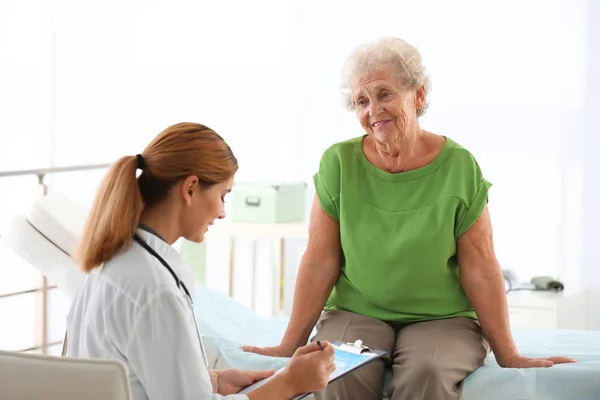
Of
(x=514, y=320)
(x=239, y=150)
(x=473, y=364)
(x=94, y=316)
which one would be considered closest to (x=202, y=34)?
(x=239, y=150)

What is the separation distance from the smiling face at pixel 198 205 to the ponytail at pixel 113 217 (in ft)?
0.27

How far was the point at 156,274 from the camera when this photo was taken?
1.59 meters

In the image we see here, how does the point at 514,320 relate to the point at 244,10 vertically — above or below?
below

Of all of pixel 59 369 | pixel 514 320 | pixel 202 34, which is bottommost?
pixel 514 320

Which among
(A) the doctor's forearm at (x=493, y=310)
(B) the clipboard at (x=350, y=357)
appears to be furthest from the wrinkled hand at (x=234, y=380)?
(A) the doctor's forearm at (x=493, y=310)

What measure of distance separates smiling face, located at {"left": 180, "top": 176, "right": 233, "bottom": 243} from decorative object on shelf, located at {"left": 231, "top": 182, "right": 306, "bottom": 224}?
237 centimetres

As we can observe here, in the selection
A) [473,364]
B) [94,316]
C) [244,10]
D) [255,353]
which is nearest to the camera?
[94,316]

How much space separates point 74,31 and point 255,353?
295cm

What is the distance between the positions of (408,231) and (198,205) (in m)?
0.82

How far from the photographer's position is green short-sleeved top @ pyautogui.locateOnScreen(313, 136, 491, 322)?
238 cm

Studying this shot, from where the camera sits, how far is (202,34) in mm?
4812

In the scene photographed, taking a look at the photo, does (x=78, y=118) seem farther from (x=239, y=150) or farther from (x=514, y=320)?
(x=514, y=320)

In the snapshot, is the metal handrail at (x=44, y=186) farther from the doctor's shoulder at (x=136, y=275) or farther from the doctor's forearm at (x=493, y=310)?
the doctor's shoulder at (x=136, y=275)

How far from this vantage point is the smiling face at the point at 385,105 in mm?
2412
